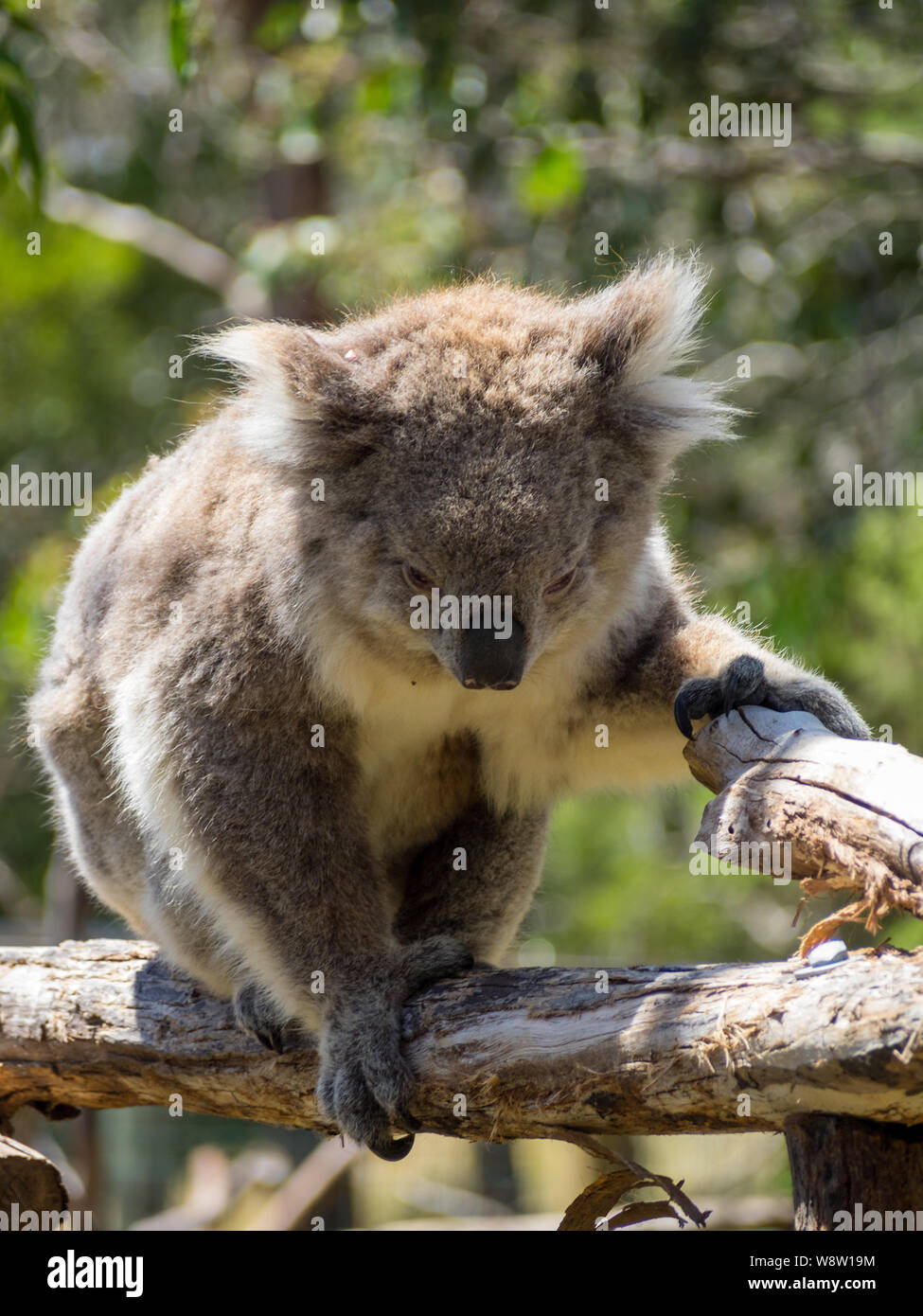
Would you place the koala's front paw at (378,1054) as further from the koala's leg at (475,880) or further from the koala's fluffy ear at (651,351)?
the koala's fluffy ear at (651,351)

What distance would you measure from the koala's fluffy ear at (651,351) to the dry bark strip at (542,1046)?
1.40 meters

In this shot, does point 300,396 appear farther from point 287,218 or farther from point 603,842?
point 603,842

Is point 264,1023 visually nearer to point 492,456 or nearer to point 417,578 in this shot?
point 417,578

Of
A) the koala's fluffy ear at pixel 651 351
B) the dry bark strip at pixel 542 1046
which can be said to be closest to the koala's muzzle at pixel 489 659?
the dry bark strip at pixel 542 1046

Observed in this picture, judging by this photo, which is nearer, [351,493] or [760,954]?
[351,493]

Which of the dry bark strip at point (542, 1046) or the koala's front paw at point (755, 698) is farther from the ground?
the koala's front paw at point (755, 698)

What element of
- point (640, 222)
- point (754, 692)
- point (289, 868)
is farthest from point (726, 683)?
point (640, 222)

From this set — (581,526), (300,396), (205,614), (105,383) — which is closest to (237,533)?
(205,614)

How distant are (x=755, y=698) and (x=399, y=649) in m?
0.86

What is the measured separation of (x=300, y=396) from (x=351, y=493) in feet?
0.84

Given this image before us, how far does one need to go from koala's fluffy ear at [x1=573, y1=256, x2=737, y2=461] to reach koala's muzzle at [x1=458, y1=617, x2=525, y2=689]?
0.81 meters

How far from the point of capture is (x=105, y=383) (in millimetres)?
14109

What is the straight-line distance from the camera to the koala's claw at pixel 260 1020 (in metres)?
3.38

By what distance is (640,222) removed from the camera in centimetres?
743
